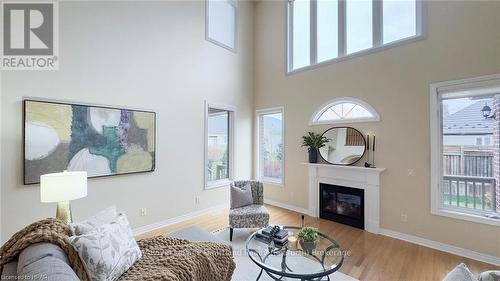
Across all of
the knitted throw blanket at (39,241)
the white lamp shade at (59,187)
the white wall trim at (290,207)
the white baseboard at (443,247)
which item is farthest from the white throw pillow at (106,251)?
the white baseboard at (443,247)

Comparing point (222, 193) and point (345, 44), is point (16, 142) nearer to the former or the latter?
point (222, 193)

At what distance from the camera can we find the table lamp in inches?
83.0

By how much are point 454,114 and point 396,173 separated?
1.10m

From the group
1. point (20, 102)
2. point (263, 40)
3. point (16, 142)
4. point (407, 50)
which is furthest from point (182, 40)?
point (407, 50)

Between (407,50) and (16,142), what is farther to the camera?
(407,50)

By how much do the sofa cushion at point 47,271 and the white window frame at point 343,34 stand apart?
4.48 meters

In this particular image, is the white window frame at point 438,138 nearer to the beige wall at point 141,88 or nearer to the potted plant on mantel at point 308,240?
the potted plant on mantel at point 308,240

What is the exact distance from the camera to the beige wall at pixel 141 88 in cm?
253

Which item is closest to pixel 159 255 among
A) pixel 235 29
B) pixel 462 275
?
pixel 462 275

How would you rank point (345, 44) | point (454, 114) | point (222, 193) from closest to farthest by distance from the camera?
point (454, 114), point (345, 44), point (222, 193)

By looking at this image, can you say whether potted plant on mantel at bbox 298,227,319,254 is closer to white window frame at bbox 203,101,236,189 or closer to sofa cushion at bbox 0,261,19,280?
sofa cushion at bbox 0,261,19,280

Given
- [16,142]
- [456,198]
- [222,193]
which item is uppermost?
[16,142]

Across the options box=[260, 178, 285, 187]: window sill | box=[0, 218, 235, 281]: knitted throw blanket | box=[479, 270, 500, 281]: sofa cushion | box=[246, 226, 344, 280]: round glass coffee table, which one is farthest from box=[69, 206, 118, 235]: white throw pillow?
box=[260, 178, 285, 187]: window sill

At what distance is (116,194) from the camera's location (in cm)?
326
